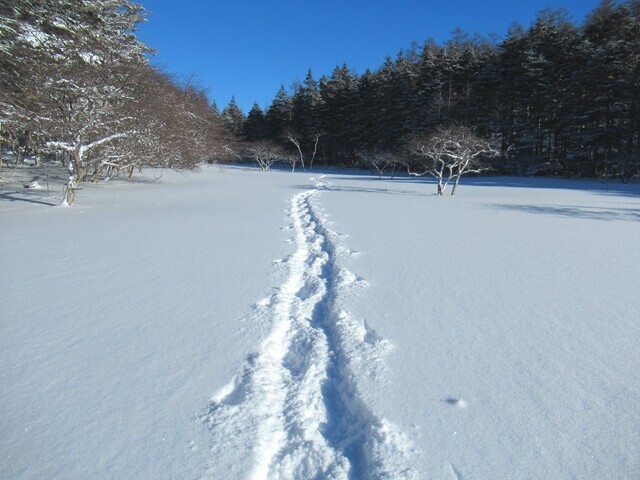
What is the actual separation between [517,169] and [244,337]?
3467 centimetres

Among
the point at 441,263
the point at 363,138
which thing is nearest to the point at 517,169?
the point at 363,138

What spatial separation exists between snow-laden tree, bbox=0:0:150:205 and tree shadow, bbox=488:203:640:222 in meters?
12.9

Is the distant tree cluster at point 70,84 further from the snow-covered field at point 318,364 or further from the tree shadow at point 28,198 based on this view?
the snow-covered field at point 318,364

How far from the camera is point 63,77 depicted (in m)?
10.1

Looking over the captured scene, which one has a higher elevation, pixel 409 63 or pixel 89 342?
pixel 409 63

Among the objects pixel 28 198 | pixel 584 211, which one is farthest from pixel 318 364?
pixel 28 198

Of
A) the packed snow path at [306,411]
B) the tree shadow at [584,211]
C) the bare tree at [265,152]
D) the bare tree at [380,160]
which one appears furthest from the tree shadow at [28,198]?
the bare tree at [265,152]

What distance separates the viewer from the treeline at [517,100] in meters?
25.3

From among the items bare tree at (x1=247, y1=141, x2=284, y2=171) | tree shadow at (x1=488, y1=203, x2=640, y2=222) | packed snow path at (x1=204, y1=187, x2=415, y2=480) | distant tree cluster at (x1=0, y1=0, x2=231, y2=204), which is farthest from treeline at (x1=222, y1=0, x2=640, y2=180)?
packed snow path at (x1=204, y1=187, x2=415, y2=480)

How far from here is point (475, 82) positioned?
1432 inches

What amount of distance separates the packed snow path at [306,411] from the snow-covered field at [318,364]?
0.4 inches

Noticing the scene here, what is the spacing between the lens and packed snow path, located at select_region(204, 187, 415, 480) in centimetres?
178

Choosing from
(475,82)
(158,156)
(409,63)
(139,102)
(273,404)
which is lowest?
(273,404)

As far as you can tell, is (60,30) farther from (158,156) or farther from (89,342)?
(89,342)
